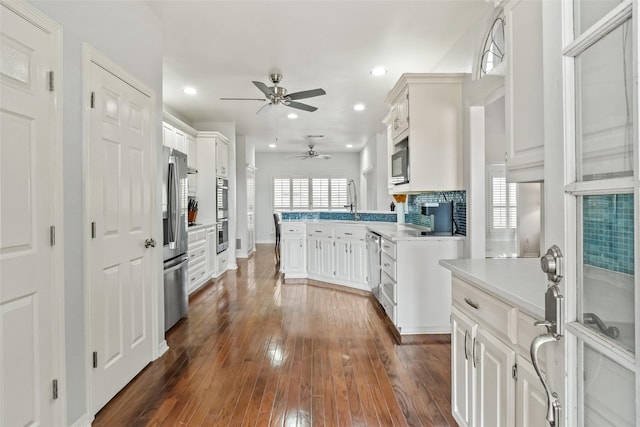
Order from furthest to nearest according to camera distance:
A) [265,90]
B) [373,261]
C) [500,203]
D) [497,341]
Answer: [373,261] → [500,203] → [265,90] → [497,341]

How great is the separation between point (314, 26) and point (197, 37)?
1.10 m

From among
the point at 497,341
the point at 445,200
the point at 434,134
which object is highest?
the point at 434,134

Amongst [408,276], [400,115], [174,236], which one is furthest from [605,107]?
[174,236]

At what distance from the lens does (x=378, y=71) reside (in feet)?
13.2

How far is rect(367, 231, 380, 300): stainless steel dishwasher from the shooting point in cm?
403

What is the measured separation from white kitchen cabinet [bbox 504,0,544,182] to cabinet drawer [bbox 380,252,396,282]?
6.00 ft

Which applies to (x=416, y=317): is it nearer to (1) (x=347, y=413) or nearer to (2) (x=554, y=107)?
(1) (x=347, y=413)

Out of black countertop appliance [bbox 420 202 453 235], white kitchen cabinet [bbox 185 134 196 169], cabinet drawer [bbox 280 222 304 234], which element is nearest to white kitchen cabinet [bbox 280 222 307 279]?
cabinet drawer [bbox 280 222 304 234]

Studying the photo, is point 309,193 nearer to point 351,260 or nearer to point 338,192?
point 338,192

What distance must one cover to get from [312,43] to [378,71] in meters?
1.04

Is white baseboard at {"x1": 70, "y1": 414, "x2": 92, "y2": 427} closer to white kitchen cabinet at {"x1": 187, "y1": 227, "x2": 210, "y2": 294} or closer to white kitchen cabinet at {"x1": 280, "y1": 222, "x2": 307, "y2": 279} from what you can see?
white kitchen cabinet at {"x1": 187, "y1": 227, "x2": 210, "y2": 294}

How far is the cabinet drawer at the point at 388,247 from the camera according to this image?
3299 mm

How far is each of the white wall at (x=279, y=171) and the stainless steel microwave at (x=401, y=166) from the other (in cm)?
667

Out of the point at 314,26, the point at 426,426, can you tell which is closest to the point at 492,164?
the point at 314,26
